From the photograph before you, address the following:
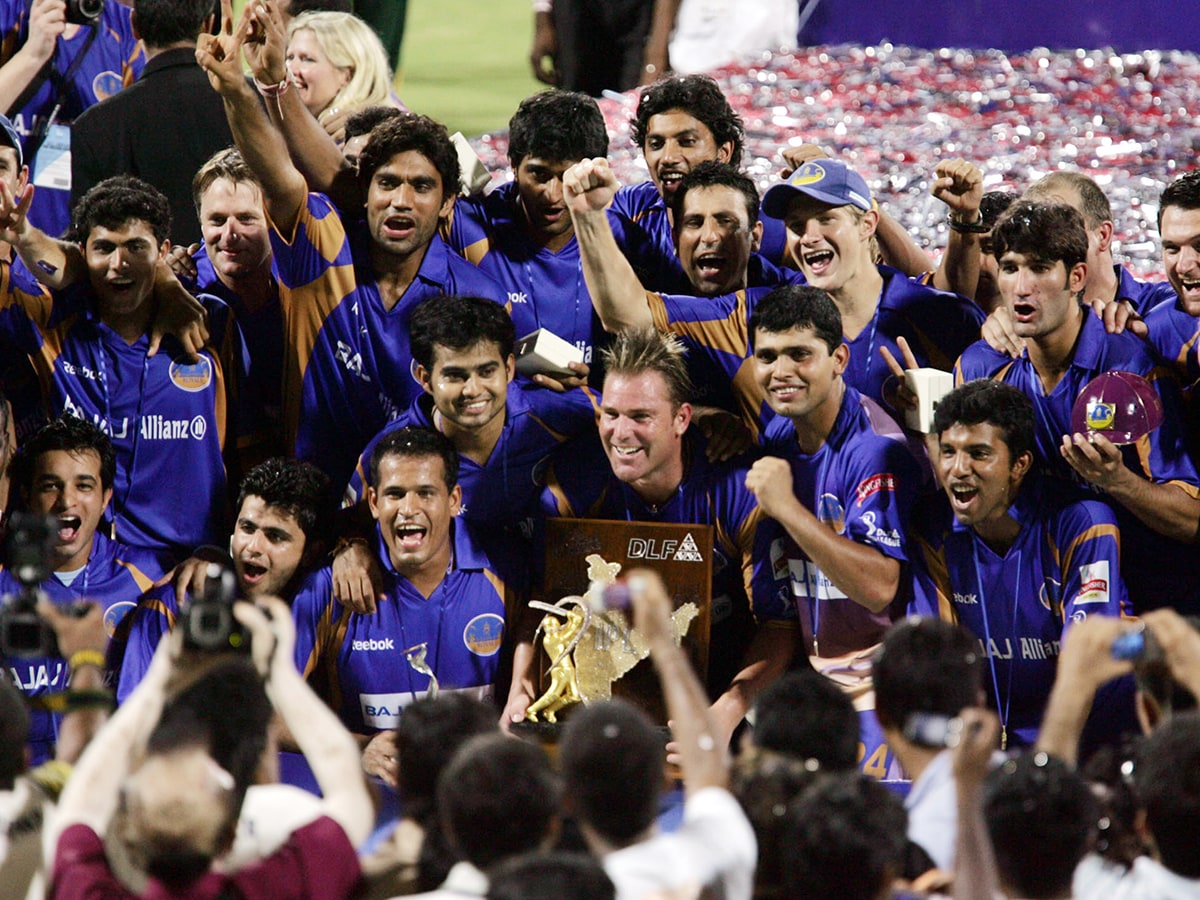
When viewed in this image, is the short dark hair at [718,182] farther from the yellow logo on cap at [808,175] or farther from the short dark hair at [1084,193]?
the short dark hair at [1084,193]

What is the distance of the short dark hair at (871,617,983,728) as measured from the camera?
344 centimetres

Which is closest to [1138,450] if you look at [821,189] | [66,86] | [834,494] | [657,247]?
[834,494]

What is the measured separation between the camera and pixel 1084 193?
241 inches

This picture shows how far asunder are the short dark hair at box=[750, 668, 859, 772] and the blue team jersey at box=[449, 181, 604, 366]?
2832mm

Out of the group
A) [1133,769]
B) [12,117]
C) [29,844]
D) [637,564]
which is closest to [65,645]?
[29,844]

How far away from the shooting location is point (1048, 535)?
511 cm

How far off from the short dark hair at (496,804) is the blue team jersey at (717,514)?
8.21 ft

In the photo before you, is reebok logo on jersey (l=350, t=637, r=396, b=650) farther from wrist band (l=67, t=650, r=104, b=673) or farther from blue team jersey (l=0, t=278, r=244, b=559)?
wrist band (l=67, t=650, r=104, b=673)

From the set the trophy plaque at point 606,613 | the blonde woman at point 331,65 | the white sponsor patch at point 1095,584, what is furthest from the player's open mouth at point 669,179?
the white sponsor patch at point 1095,584

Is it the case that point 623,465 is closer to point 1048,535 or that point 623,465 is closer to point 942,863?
point 1048,535

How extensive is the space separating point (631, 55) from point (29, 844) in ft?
26.3

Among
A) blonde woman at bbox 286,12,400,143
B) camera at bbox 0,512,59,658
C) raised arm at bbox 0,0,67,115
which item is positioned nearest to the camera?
camera at bbox 0,512,59,658

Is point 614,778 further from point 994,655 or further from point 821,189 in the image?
point 821,189

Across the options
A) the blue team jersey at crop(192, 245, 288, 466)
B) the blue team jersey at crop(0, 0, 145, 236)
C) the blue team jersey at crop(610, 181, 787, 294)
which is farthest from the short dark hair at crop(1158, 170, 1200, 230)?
the blue team jersey at crop(0, 0, 145, 236)
